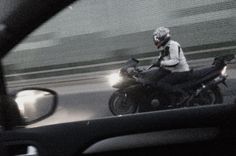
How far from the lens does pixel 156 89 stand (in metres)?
2.42

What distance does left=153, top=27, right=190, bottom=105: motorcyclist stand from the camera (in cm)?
238

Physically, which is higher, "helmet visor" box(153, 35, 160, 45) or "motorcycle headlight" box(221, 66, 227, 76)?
"helmet visor" box(153, 35, 160, 45)

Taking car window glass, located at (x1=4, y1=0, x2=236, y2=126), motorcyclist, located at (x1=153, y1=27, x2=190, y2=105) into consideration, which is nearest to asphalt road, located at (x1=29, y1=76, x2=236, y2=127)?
car window glass, located at (x1=4, y1=0, x2=236, y2=126)

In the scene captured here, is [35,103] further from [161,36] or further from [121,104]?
[161,36]

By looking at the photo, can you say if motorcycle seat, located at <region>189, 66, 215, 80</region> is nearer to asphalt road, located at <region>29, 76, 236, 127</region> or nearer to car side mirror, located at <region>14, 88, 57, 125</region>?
asphalt road, located at <region>29, 76, 236, 127</region>

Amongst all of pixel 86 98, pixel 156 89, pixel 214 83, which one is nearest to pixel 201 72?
pixel 214 83

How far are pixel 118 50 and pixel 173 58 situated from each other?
0.22m

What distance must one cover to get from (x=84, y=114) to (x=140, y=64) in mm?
324

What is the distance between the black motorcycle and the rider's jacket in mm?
27

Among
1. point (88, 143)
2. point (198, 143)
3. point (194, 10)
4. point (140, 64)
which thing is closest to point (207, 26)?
point (194, 10)

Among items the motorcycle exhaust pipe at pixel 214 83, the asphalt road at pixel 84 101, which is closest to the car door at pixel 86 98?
the asphalt road at pixel 84 101

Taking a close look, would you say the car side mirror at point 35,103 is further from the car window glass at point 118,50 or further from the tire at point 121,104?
the tire at point 121,104

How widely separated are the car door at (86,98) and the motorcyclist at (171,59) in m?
0.04

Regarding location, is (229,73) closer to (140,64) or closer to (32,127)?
(140,64)
